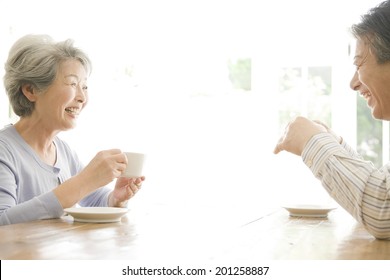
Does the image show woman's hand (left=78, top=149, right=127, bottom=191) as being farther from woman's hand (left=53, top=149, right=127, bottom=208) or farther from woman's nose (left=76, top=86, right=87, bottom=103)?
woman's nose (left=76, top=86, right=87, bottom=103)

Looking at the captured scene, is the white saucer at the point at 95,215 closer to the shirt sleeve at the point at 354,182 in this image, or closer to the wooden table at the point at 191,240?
the wooden table at the point at 191,240

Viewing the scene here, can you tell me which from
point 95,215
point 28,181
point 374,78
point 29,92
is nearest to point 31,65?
point 29,92

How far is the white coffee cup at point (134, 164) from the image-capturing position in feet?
5.37

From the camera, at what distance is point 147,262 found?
991 millimetres

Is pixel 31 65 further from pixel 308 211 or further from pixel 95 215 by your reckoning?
pixel 308 211

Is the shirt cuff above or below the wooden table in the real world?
above

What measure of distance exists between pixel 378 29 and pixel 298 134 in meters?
0.37

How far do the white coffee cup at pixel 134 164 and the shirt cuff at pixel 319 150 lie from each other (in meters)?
0.53

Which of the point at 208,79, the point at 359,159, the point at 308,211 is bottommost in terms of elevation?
the point at 308,211

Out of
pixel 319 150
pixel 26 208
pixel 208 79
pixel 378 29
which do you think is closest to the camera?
pixel 319 150

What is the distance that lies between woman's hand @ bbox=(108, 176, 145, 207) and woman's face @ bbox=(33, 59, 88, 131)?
12.1 inches

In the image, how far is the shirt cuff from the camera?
4.34 ft

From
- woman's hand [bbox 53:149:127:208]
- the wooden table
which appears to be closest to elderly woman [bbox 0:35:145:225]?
woman's hand [bbox 53:149:127:208]

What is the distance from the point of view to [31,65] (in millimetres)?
1964
